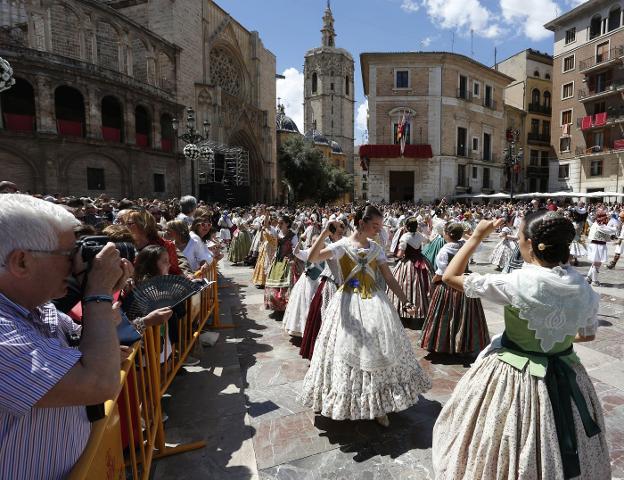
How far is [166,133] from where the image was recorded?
2812cm

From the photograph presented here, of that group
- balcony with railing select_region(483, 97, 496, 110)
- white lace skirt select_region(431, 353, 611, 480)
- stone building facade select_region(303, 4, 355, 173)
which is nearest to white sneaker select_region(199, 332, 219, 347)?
white lace skirt select_region(431, 353, 611, 480)

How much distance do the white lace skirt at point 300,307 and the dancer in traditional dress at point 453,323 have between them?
1624mm

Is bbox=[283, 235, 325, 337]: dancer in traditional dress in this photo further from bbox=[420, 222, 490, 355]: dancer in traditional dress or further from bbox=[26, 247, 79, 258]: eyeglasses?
bbox=[26, 247, 79, 258]: eyeglasses

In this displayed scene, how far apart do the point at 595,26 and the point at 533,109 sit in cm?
1079

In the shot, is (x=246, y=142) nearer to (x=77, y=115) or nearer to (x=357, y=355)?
(x=77, y=115)

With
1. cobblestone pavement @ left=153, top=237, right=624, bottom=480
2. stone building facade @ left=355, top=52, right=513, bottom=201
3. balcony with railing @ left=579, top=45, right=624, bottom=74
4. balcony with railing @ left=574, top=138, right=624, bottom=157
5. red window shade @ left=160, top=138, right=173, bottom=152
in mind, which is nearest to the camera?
cobblestone pavement @ left=153, top=237, right=624, bottom=480

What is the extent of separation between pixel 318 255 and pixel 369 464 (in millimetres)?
1686

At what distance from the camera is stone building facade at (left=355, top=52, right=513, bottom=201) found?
31297mm

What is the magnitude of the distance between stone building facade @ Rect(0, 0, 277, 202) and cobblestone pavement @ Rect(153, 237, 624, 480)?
1228cm

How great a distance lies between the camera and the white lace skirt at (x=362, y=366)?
305cm

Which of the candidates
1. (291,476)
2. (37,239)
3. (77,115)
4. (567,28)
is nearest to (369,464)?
(291,476)

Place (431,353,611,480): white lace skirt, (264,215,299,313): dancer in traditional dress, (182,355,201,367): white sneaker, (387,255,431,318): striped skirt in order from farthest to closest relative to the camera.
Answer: (264,215,299,313): dancer in traditional dress → (387,255,431,318): striped skirt → (182,355,201,367): white sneaker → (431,353,611,480): white lace skirt

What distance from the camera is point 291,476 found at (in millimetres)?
2742

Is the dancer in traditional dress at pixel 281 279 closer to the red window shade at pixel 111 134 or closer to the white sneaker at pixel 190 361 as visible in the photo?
the white sneaker at pixel 190 361
